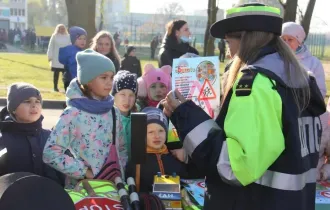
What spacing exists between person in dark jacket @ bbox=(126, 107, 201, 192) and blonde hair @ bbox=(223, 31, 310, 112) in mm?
1769

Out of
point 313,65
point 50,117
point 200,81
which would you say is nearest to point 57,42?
point 50,117

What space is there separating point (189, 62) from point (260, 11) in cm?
126

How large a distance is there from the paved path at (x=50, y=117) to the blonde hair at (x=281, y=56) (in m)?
7.37

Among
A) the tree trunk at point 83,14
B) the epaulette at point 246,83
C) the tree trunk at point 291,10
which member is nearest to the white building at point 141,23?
the tree trunk at point 291,10

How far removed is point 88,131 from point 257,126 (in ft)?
5.45

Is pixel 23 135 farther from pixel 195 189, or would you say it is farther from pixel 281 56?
pixel 281 56

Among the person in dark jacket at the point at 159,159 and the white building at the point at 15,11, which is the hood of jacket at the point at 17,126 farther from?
the white building at the point at 15,11

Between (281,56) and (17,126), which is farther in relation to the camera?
(17,126)

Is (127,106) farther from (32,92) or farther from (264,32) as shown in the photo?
(264,32)

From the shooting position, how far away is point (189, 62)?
3295 millimetres

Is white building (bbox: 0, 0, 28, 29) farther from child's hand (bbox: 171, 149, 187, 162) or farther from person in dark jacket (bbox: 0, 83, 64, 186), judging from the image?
child's hand (bbox: 171, 149, 187, 162)

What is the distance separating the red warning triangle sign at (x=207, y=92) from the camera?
312cm

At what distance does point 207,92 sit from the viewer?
3.14 m

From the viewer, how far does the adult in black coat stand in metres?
3.34
